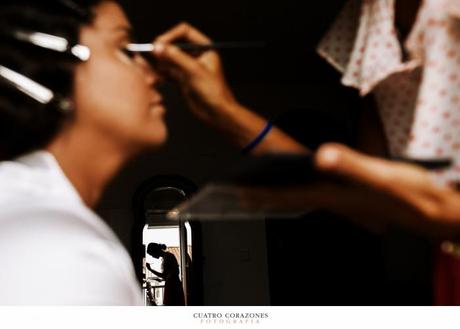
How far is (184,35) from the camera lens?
969 millimetres

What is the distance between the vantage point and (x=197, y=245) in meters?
0.96

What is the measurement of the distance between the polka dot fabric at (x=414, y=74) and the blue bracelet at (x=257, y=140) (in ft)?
0.57

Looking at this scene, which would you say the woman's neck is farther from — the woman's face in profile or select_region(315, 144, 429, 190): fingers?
select_region(315, 144, 429, 190): fingers

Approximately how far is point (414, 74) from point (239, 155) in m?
0.35

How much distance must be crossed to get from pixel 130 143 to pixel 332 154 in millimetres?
382

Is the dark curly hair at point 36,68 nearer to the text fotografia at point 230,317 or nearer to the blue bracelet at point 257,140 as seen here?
the blue bracelet at point 257,140

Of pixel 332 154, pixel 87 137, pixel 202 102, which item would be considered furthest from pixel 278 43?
pixel 87 137

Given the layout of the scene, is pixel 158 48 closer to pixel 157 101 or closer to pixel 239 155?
pixel 157 101

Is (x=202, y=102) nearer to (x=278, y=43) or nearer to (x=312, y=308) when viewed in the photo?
(x=278, y=43)

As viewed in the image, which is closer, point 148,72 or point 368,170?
point 368,170

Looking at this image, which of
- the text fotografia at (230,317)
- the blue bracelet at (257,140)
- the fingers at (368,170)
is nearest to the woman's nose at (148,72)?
the blue bracelet at (257,140)

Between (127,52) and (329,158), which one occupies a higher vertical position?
(127,52)

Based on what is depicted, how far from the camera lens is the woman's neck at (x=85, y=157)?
91 cm

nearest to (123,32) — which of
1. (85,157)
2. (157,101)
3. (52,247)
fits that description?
(157,101)
